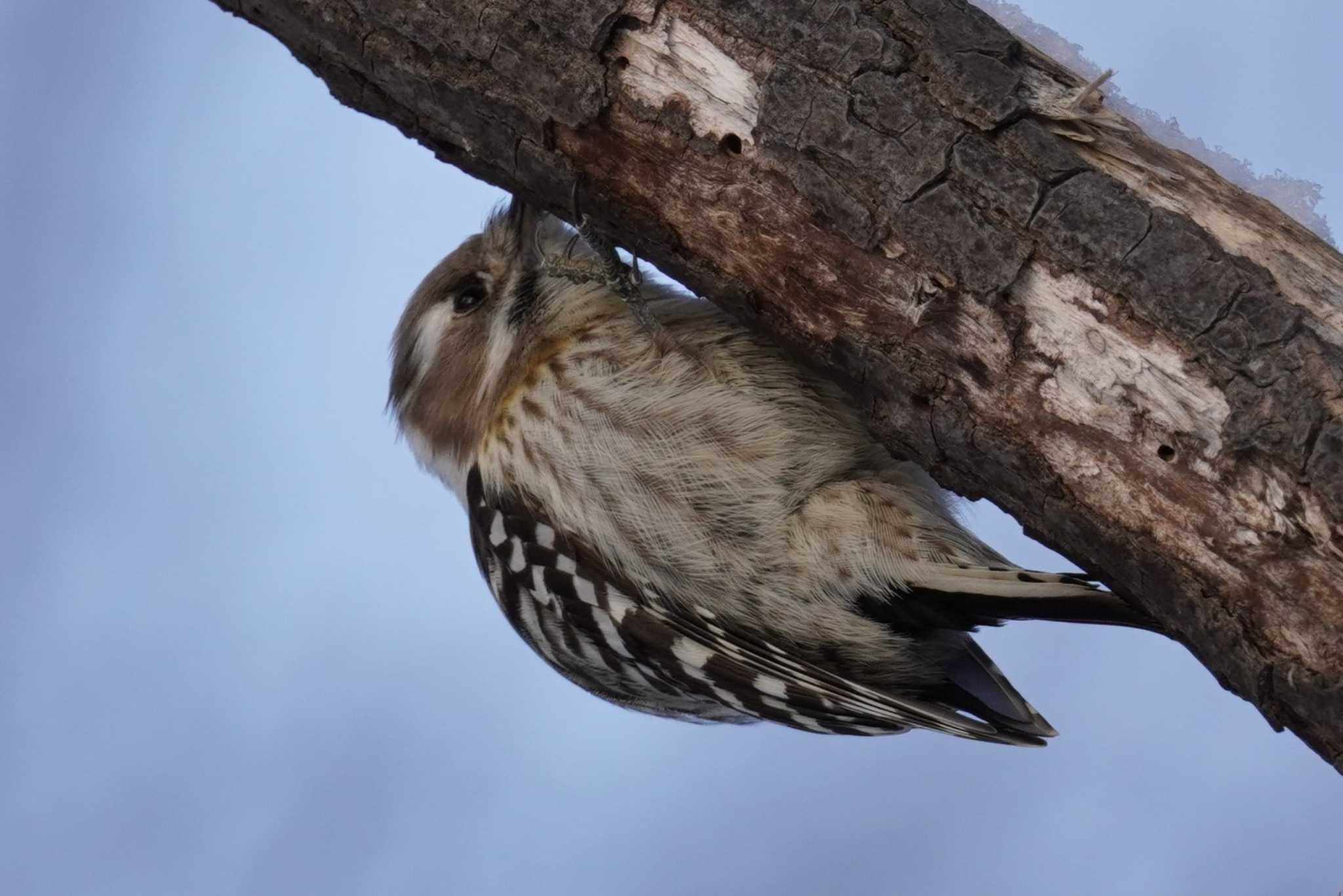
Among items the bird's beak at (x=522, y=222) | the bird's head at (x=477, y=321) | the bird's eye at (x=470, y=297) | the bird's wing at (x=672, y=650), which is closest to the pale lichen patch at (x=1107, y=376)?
the bird's wing at (x=672, y=650)

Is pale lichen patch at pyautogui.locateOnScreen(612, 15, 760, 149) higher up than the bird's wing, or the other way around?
pale lichen patch at pyautogui.locateOnScreen(612, 15, 760, 149)

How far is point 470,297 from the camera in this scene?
9.58ft

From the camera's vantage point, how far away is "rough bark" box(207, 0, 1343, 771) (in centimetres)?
168

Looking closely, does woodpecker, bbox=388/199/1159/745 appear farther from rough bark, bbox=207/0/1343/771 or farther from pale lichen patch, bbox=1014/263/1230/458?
pale lichen patch, bbox=1014/263/1230/458

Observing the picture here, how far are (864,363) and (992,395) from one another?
22cm

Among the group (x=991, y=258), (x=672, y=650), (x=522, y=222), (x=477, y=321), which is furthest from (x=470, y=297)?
(x=991, y=258)

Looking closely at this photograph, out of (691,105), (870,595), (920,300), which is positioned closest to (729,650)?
(870,595)

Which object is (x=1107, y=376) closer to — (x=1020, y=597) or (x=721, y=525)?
(x=1020, y=597)

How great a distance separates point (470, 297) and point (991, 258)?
1443 millimetres

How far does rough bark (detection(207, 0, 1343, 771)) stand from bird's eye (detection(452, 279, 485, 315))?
26.6 inches

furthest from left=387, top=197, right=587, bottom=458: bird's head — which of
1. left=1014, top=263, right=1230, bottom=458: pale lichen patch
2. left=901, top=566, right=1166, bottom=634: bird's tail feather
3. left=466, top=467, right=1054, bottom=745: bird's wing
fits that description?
left=1014, top=263, right=1230, bottom=458: pale lichen patch

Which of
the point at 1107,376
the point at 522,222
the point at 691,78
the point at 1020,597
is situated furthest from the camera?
the point at 522,222

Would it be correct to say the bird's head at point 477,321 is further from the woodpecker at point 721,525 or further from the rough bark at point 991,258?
the rough bark at point 991,258

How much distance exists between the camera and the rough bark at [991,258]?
1.68m
